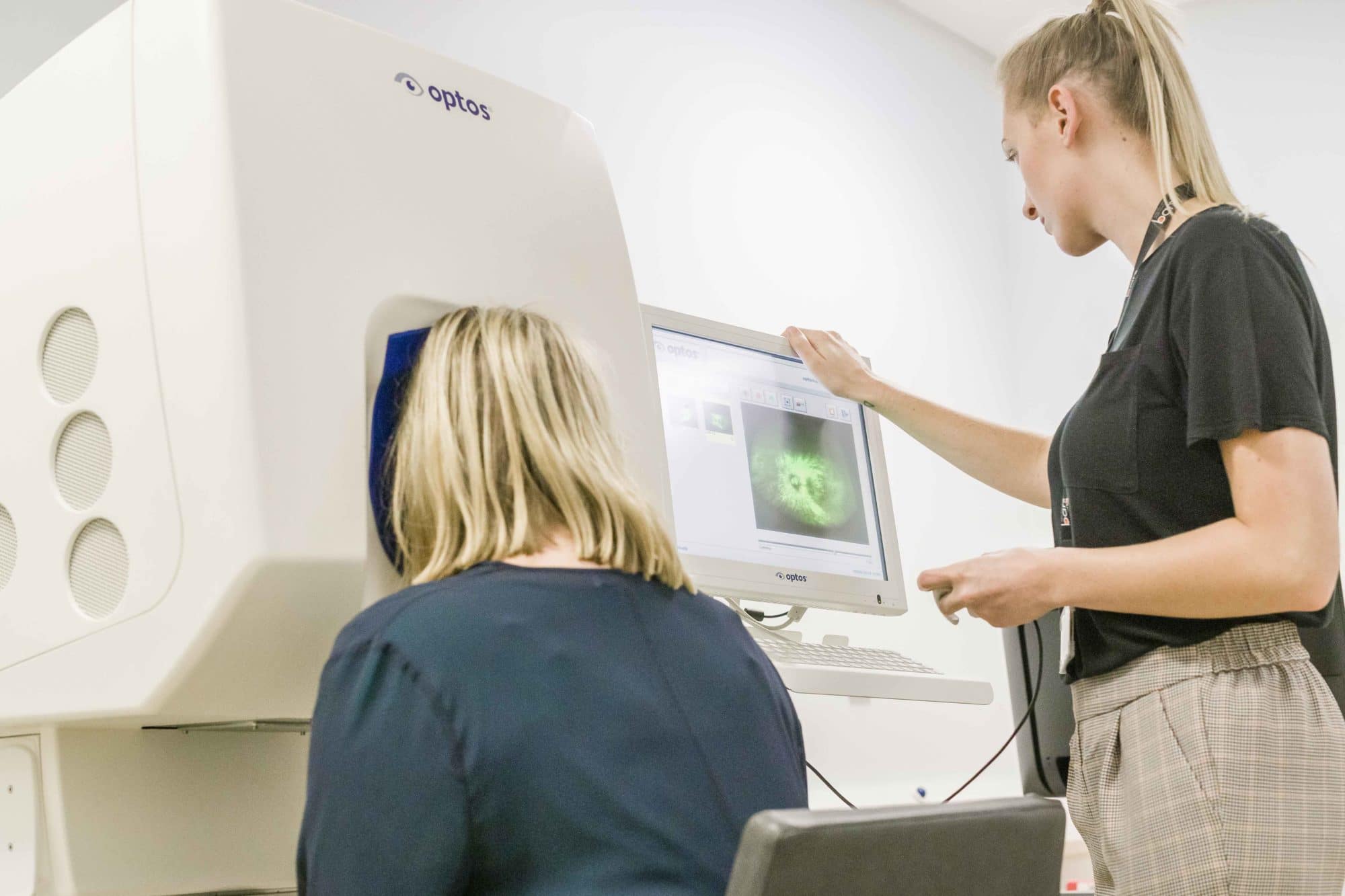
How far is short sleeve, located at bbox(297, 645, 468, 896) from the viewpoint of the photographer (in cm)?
77

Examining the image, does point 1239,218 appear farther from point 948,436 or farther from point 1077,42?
point 948,436

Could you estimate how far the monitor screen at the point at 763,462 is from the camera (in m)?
1.74

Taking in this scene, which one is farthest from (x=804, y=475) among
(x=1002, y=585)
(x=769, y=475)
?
(x=1002, y=585)

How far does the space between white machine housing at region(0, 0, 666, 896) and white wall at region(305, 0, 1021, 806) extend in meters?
1.00

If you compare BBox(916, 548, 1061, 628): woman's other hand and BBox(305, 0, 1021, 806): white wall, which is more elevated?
BBox(305, 0, 1021, 806): white wall

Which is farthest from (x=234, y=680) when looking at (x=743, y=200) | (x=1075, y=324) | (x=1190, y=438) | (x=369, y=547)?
(x=1075, y=324)

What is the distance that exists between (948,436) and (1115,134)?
0.52m

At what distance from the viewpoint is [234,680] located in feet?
3.16

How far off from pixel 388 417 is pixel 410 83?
0.33 meters

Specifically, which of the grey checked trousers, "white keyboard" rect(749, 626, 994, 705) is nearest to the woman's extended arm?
"white keyboard" rect(749, 626, 994, 705)

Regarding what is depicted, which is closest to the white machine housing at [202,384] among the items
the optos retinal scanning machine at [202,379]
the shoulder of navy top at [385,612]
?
the optos retinal scanning machine at [202,379]

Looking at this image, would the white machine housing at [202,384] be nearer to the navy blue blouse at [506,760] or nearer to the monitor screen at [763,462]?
the navy blue blouse at [506,760]

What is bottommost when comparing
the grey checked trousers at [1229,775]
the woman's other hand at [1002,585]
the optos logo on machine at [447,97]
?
the grey checked trousers at [1229,775]

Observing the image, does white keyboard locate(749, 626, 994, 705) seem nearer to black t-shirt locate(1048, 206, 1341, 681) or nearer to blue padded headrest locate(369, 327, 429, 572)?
black t-shirt locate(1048, 206, 1341, 681)
